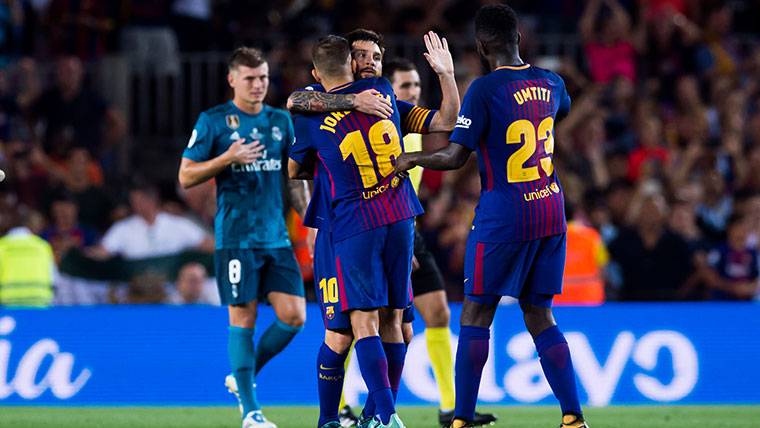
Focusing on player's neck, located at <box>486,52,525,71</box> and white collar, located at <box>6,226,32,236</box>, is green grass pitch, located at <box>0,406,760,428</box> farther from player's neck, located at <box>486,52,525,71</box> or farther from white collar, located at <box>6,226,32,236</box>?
player's neck, located at <box>486,52,525,71</box>

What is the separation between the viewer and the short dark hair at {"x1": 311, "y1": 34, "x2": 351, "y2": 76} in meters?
8.09

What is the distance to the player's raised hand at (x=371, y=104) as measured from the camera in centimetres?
800

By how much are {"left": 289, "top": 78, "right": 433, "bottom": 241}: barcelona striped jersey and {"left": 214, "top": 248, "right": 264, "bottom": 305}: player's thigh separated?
4.90 feet

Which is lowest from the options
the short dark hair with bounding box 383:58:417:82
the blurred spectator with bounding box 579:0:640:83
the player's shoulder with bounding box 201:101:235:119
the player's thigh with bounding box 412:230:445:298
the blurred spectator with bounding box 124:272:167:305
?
the blurred spectator with bounding box 124:272:167:305

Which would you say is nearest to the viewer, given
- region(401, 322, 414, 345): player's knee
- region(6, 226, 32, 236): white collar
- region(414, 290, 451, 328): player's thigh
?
region(401, 322, 414, 345): player's knee

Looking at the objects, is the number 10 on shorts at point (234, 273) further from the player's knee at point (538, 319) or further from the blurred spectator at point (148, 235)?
the blurred spectator at point (148, 235)

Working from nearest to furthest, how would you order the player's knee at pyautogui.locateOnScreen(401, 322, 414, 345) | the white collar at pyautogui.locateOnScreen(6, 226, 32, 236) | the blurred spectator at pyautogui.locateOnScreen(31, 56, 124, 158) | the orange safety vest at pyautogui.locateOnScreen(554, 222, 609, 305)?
the player's knee at pyautogui.locateOnScreen(401, 322, 414, 345) → the orange safety vest at pyautogui.locateOnScreen(554, 222, 609, 305) → the white collar at pyautogui.locateOnScreen(6, 226, 32, 236) → the blurred spectator at pyautogui.locateOnScreen(31, 56, 124, 158)

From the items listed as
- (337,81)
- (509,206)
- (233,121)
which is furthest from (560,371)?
(233,121)

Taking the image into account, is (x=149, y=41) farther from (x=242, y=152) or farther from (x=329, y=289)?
(x=329, y=289)

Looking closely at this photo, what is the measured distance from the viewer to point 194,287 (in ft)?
46.2

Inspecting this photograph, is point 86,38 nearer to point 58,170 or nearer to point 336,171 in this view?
point 58,170

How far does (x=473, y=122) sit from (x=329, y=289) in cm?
134

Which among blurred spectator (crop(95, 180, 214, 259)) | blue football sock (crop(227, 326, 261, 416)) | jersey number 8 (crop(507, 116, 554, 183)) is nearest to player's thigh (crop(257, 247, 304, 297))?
blue football sock (crop(227, 326, 261, 416))

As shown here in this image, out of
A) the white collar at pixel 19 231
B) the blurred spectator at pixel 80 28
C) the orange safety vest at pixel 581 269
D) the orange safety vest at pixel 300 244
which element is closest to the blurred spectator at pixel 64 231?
the white collar at pixel 19 231
